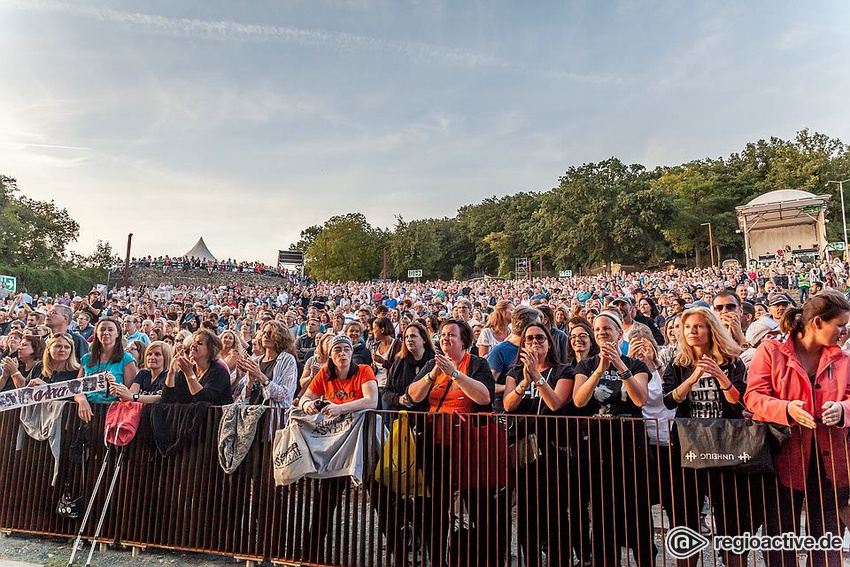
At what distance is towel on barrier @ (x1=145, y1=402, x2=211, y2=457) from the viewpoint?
425cm

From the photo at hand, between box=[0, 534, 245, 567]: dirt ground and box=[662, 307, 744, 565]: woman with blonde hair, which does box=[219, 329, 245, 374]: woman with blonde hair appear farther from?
box=[662, 307, 744, 565]: woman with blonde hair

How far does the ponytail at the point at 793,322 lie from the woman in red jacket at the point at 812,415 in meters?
0.04

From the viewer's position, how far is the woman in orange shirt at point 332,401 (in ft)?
12.9

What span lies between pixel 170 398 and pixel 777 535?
15.1 feet

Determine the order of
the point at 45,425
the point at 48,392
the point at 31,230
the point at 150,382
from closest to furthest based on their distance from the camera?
1. the point at 48,392
2. the point at 45,425
3. the point at 150,382
4. the point at 31,230

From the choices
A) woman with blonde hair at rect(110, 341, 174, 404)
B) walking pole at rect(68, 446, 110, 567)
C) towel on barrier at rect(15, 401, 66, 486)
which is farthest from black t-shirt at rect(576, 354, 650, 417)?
towel on barrier at rect(15, 401, 66, 486)

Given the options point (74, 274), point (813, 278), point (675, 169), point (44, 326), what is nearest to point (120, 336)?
point (44, 326)

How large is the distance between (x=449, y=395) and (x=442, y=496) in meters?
0.73

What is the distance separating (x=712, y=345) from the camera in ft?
11.7

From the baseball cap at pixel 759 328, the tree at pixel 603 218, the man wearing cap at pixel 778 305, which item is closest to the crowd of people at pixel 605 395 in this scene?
the baseball cap at pixel 759 328

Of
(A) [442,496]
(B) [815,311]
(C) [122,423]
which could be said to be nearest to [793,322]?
(B) [815,311]

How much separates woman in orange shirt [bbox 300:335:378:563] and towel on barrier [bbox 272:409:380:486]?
0.08m

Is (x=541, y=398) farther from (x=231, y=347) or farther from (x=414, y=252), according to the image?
(x=414, y=252)

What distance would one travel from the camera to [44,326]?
818cm
